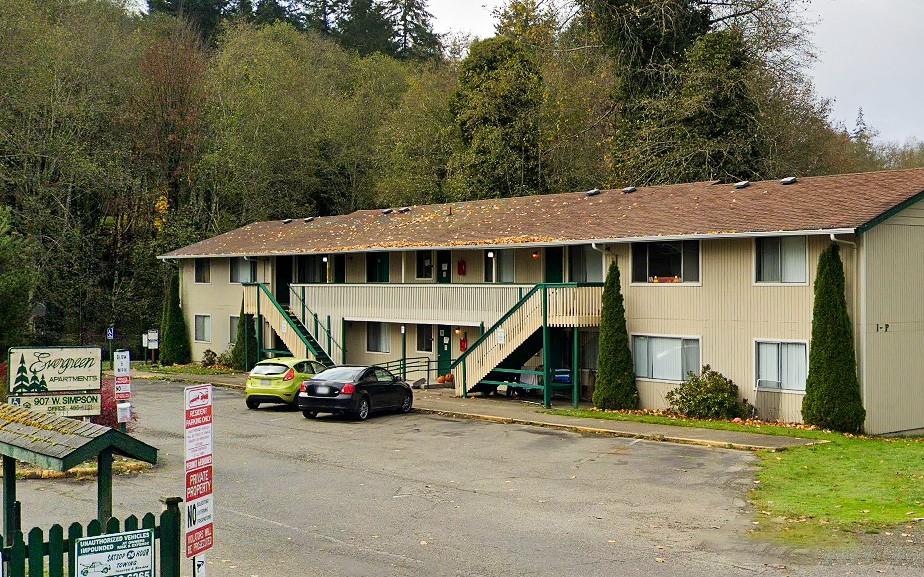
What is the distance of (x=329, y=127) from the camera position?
202 feet

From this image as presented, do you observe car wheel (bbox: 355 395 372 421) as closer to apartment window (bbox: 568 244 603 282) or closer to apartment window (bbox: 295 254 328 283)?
apartment window (bbox: 568 244 603 282)

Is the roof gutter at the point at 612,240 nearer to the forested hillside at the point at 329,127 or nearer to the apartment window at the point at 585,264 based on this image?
the apartment window at the point at 585,264

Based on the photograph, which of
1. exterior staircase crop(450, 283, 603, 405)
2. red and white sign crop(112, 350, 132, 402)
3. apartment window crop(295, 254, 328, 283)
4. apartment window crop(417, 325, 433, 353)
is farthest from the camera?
apartment window crop(295, 254, 328, 283)

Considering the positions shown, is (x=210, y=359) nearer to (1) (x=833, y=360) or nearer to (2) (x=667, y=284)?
(2) (x=667, y=284)

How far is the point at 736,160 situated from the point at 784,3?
28.6ft

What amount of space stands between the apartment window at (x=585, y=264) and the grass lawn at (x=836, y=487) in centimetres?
872

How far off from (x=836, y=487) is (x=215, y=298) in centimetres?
3470

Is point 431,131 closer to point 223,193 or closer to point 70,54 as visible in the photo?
point 223,193

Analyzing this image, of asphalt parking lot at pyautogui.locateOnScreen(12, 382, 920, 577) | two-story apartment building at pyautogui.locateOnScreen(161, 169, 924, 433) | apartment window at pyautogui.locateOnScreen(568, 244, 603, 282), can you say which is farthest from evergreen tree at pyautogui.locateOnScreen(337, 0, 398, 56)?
asphalt parking lot at pyautogui.locateOnScreen(12, 382, 920, 577)

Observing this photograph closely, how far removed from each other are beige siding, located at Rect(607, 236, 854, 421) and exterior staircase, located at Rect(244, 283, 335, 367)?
14096 millimetres

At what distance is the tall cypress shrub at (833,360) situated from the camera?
2406 centimetres

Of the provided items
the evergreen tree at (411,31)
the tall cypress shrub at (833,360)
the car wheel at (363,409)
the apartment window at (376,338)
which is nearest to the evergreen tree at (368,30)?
the evergreen tree at (411,31)

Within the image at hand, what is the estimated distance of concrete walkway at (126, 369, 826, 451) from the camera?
2233 cm

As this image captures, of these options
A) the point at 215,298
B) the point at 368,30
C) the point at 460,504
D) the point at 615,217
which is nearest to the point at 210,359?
the point at 215,298
